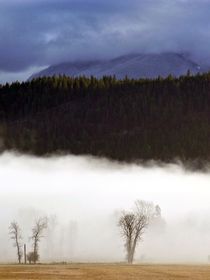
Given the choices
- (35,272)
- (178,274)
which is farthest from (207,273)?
(35,272)

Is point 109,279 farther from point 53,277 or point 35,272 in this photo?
point 35,272

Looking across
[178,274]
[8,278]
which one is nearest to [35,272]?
[8,278]

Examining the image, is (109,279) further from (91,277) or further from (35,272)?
(35,272)

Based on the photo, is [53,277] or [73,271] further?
[73,271]

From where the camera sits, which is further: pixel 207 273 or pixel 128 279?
pixel 207 273

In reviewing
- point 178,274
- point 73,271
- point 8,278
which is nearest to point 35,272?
point 73,271

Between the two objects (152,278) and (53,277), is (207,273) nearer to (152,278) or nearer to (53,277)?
(152,278)

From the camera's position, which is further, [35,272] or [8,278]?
[35,272]

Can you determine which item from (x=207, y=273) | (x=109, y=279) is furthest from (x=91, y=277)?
(x=207, y=273)

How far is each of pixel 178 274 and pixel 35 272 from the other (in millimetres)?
27284

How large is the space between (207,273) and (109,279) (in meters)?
28.9

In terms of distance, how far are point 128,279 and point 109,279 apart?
3.28 m

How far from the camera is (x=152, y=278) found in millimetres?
137750

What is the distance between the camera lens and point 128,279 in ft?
444
